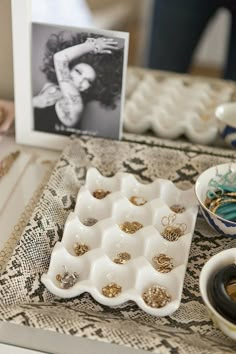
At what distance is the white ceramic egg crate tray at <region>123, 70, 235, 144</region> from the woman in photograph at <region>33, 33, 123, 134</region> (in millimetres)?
116

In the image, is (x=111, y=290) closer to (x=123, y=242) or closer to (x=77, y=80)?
(x=123, y=242)

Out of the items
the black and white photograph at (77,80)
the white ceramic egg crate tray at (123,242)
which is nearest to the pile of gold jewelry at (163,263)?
the white ceramic egg crate tray at (123,242)

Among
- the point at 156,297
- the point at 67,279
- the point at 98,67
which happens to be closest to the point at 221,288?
the point at 156,297

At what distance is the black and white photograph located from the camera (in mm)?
895

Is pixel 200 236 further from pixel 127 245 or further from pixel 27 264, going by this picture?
pixel 27 264

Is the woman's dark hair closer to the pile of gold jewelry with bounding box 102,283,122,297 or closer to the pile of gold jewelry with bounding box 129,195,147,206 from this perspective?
the pile of gold jewelry with bounding box 129,195,147,206

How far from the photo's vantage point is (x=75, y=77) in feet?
3.02

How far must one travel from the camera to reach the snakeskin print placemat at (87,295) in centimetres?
66

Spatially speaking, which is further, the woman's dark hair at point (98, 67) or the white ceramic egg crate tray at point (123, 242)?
the woman's dark hair at point (98, 67)

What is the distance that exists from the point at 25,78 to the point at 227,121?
341 millimetres

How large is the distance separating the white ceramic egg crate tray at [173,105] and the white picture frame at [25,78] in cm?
10

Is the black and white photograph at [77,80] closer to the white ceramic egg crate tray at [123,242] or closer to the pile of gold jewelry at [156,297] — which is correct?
the white ceramic egg crate tray at [123,242]

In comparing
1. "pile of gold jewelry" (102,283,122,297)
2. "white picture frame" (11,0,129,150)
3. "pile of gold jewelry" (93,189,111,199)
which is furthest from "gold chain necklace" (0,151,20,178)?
"pile of gold jewelry" (102,283,122,297)

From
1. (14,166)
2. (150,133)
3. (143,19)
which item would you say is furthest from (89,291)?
(143,19)
